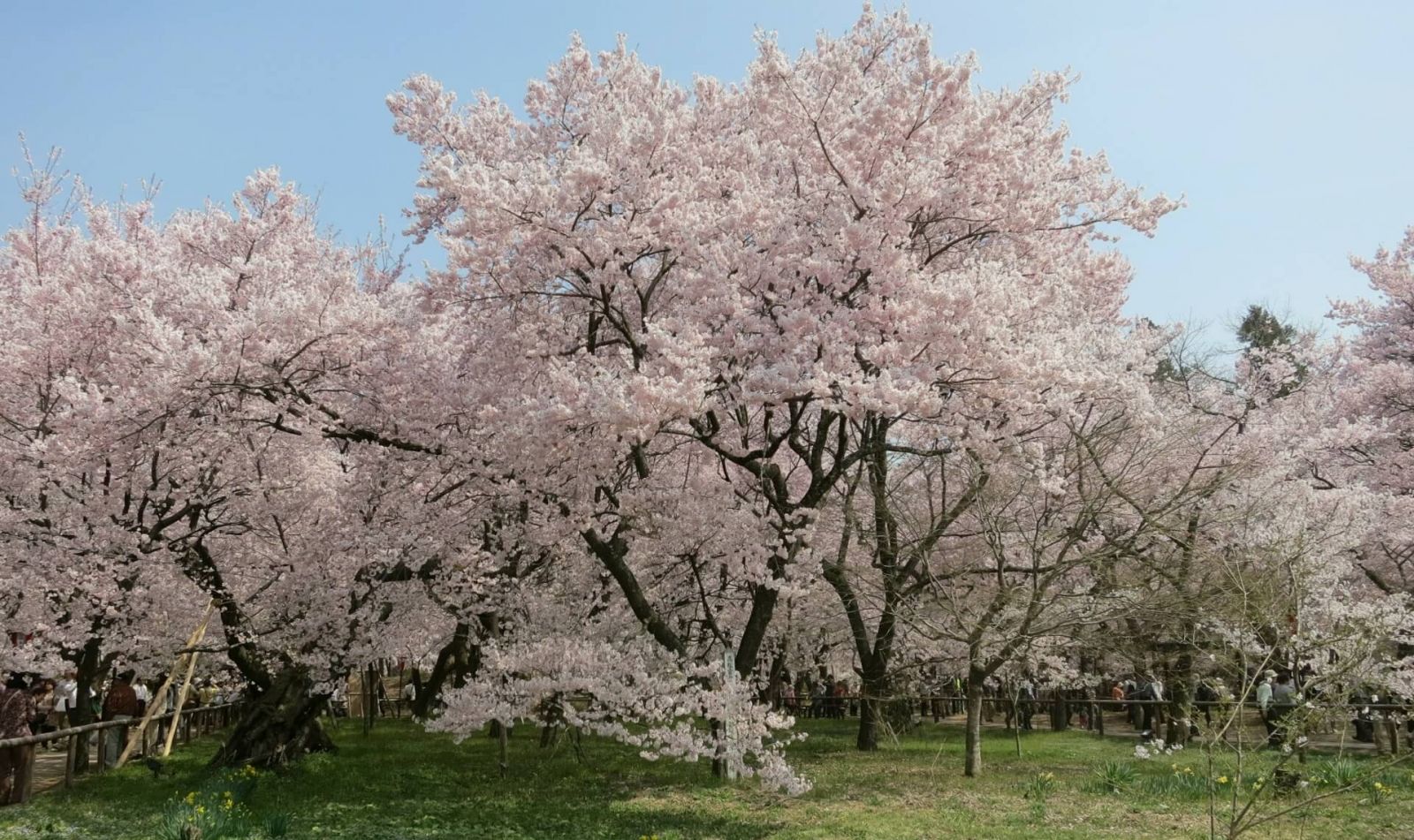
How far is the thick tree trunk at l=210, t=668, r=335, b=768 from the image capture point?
12664 millimetres

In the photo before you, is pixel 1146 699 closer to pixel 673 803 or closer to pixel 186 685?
pixel 673 803

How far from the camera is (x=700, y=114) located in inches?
511

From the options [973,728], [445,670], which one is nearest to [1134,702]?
[973,728]

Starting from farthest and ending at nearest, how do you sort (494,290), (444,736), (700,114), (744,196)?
(444,736), (700,114), (494,290), (744,196)

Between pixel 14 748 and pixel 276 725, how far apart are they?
3.02 meters

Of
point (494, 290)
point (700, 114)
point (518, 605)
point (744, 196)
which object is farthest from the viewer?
point (518, 605)

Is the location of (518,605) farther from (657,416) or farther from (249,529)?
(657,416)

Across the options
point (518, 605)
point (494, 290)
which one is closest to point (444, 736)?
point (518, 605)

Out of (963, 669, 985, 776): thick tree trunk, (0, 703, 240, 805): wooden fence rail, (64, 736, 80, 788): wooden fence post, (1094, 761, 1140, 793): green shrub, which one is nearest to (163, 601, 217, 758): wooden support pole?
(0, 703, 240, 805): wooden fence rail

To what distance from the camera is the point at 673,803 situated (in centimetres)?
1062

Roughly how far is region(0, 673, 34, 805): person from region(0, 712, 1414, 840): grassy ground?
432mm

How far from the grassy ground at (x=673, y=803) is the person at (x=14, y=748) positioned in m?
0.43

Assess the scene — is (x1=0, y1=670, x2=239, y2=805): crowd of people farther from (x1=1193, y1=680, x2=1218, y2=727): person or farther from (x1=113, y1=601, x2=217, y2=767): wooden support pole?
(x1=1193, y1=680, x2=1218, y2=727): person

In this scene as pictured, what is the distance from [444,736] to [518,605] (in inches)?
250
